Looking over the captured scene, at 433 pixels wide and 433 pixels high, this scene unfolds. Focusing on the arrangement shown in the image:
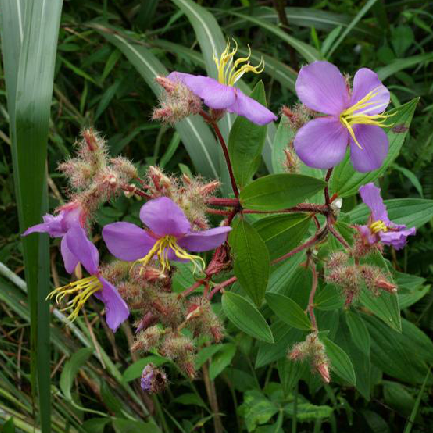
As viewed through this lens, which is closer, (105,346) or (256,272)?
(256,272)

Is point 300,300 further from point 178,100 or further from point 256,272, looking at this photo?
point 178,100

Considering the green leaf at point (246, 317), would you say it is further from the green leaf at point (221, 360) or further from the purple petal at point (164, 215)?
the green leaf at point (221, 360)

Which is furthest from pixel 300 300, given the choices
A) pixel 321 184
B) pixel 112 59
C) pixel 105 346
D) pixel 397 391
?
pixel 112 59

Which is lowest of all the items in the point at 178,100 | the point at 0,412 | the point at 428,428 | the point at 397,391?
the point at 428,428

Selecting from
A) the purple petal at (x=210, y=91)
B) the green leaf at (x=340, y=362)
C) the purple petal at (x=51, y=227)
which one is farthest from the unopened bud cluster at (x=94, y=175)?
the green leaf at (x=340, y=362)

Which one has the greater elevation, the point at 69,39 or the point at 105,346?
the point at 69,39

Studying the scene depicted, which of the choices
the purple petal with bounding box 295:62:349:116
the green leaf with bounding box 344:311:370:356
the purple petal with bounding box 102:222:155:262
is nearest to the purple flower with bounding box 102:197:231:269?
the purple petal with bounding box 102:222:155:262
